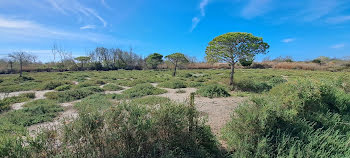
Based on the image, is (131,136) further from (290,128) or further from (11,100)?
(11,100)

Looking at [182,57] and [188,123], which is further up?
[182,57]

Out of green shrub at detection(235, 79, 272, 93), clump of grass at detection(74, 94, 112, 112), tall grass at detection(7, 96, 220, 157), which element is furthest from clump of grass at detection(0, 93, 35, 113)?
green shrub at detection(235, 79, 272, 93)

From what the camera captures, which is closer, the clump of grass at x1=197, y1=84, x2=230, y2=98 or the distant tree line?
the clump of grass at x1=197, y1=84, x2=230, y2=98

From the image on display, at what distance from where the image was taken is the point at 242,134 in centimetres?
316

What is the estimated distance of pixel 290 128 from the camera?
333 centimetres

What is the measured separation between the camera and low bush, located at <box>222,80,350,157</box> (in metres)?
2.80

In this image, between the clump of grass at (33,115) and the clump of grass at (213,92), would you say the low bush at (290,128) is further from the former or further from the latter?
the clump of grass at (33,115)

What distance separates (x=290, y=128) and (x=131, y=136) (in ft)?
11.5

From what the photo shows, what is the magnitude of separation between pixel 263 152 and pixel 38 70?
1660 inches

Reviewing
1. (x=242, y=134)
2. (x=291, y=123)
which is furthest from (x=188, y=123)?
(x=291, y=123)

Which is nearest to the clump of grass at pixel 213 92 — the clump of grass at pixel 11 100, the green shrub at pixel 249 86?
the green shrub at pixel 249 86

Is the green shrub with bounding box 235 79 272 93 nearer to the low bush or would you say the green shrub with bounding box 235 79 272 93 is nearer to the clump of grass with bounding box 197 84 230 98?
the clump of grass with bounding box 197 84 230 98

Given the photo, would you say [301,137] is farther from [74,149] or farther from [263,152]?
[74,149]

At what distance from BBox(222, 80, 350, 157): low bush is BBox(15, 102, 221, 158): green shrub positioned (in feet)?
2.14
